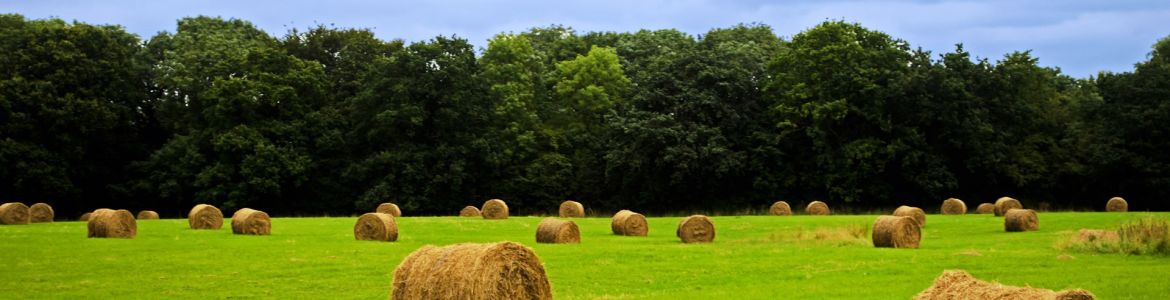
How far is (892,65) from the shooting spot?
73188 mm

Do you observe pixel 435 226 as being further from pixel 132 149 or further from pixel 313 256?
pixel 132 149

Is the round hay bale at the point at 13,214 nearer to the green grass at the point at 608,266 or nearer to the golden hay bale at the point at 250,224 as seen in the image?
the green grass at the point at 608,266

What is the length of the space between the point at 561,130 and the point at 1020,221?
44.1 metres

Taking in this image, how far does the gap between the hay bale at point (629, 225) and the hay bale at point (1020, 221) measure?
12744 millimetres

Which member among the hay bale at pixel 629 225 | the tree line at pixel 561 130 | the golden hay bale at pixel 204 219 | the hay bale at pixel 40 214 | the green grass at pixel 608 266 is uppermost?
the tree line at pixel 561 130

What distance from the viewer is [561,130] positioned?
3194 inches

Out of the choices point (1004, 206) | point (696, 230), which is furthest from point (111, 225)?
point (1004, 206)

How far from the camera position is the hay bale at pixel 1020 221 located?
133ft

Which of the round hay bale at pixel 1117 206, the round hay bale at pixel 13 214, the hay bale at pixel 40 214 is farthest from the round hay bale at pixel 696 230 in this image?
the round hay bale at pixel 1117 206

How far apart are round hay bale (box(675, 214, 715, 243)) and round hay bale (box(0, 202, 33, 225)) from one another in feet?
90.3

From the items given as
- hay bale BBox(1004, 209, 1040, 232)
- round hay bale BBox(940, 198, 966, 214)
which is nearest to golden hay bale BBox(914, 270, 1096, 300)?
hay bale BBox(1004, 209, 1040, 232)

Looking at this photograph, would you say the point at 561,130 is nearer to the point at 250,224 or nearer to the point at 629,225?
the point at 629,225

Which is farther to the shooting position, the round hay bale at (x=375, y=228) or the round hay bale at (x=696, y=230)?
the round hay bale at (x=696, y=230)

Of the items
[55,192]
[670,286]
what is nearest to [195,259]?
[670,286]
